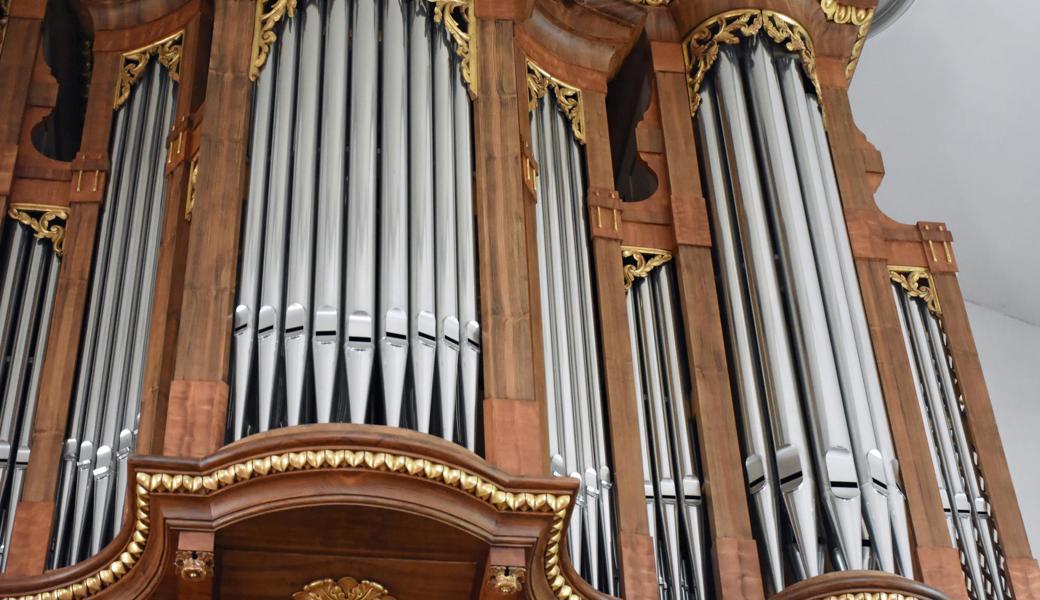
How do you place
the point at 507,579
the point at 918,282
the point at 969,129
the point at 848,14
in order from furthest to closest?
the point at 969,129, the point at 848,14, the point at 918,282, the point at 507,579

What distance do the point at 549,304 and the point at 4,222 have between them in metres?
2.47

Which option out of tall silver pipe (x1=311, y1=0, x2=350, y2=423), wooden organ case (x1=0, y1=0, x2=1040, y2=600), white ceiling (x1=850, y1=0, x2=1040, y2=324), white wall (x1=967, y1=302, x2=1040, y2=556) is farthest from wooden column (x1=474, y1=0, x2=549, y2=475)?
white wall (x1=967, y1=302, x2=1040, y2=556)

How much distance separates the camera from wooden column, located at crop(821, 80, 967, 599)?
697cm

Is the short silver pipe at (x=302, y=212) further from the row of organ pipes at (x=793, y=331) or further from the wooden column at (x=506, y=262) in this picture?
the row of organ pipes at (x=793, y=331)

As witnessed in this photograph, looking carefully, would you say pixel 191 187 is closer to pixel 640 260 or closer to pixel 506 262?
pixel 506 262

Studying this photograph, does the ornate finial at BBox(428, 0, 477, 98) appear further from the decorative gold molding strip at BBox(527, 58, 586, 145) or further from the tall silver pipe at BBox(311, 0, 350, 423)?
the decorative gold molding strip at BBox(527, 58, 586, 145)

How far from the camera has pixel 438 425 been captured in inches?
243

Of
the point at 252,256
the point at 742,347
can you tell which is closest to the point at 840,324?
the point at 742,347

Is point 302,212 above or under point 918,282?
under

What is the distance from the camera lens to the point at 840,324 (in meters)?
7.46

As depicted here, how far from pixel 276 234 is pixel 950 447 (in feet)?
10.4

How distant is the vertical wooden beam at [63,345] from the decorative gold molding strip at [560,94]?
2021mm

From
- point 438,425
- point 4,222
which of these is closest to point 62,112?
point 4,222

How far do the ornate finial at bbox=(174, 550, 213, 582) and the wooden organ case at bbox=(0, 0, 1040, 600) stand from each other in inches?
0.6
